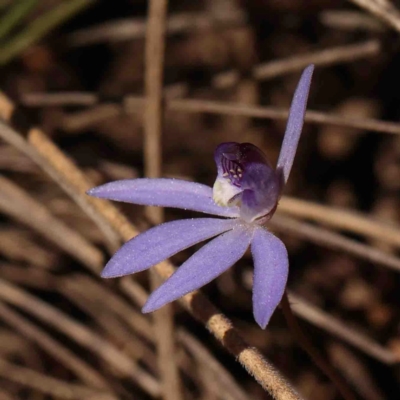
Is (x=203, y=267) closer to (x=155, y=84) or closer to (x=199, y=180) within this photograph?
(x=155, y=84)

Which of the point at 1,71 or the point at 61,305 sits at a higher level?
the point at 1,71

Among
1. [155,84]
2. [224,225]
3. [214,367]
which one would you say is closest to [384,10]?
[155,84]

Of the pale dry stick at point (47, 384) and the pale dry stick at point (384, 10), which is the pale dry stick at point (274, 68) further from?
the pale dry stick at point (47, 384)

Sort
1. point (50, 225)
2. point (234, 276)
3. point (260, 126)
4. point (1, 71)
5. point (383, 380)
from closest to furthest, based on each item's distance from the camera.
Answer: point (234, 276) < point (50, 225) < point (383, 380) < point (260, 126) < point (1, 71)

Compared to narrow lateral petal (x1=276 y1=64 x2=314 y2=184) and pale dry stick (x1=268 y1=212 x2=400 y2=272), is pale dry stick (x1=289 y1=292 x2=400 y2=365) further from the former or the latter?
narrow lateral petal (x1=276 y1=64 x2=314 y2=184)

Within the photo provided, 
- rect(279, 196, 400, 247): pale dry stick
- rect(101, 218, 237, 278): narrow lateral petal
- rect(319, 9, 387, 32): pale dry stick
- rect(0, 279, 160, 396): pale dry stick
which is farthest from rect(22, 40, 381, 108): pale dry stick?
rect(101, 218, 237, 278): narrow lateral petal

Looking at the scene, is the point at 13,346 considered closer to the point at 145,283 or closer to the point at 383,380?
the point at 145,283

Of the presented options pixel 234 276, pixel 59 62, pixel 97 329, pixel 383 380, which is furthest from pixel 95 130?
pixel 383 380
